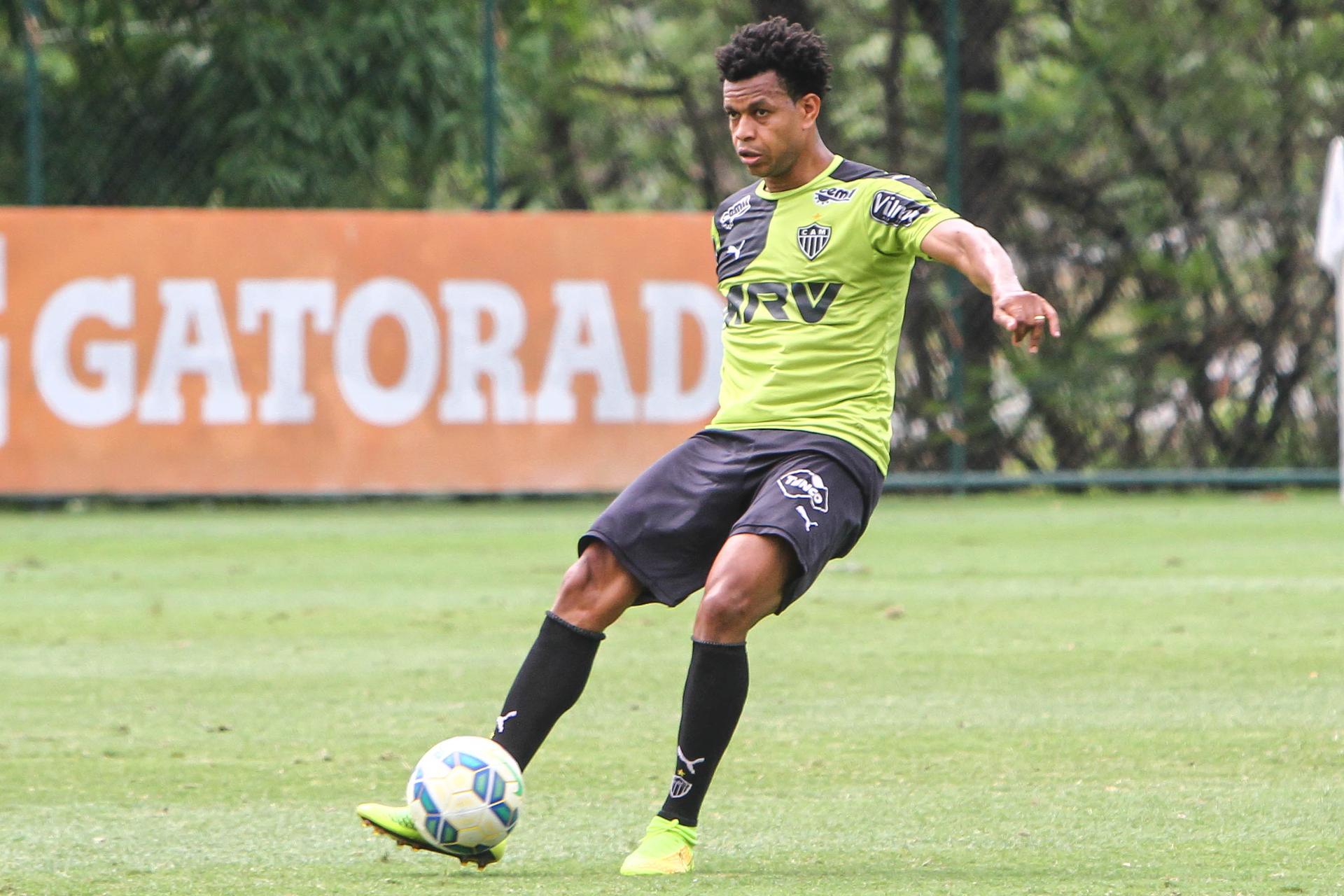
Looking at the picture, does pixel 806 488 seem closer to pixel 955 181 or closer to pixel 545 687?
pixel 545 687

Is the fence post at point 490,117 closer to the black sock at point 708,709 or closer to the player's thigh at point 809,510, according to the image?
the player's thigh at point 809,510

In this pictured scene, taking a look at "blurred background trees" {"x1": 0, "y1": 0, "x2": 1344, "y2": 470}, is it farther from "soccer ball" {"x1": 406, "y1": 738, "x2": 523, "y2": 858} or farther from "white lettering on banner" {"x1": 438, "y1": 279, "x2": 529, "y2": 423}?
"soccer ball" {"x1": 406, "y1": 738, "x2": 523, "y2": 858}

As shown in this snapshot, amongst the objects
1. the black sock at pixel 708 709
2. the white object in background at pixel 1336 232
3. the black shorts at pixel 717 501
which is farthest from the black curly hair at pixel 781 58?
the white object in background at pixel 1336 232

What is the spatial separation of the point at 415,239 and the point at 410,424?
133cm

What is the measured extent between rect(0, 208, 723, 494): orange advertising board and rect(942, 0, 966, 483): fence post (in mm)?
2151

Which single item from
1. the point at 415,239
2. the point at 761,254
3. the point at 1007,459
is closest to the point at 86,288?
the point at 415,239

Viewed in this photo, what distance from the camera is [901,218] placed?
5.02 m

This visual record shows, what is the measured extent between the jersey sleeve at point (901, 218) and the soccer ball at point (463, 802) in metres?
1.52

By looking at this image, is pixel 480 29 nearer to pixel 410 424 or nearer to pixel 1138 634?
pixel 410 424

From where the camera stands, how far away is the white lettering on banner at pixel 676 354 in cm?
A: 1530

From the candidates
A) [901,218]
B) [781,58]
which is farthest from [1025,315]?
[781,58]

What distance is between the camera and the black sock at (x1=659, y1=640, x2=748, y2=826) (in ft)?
15.9

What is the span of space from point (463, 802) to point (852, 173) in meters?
1.82

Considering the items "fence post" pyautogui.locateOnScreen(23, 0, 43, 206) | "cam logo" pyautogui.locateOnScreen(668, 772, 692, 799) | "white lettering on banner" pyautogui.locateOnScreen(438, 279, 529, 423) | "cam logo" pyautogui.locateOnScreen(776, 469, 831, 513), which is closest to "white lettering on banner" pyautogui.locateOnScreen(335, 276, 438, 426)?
"white lettering on banner" pyautogui.locateOnScreen(438, 279, 529, 423)
